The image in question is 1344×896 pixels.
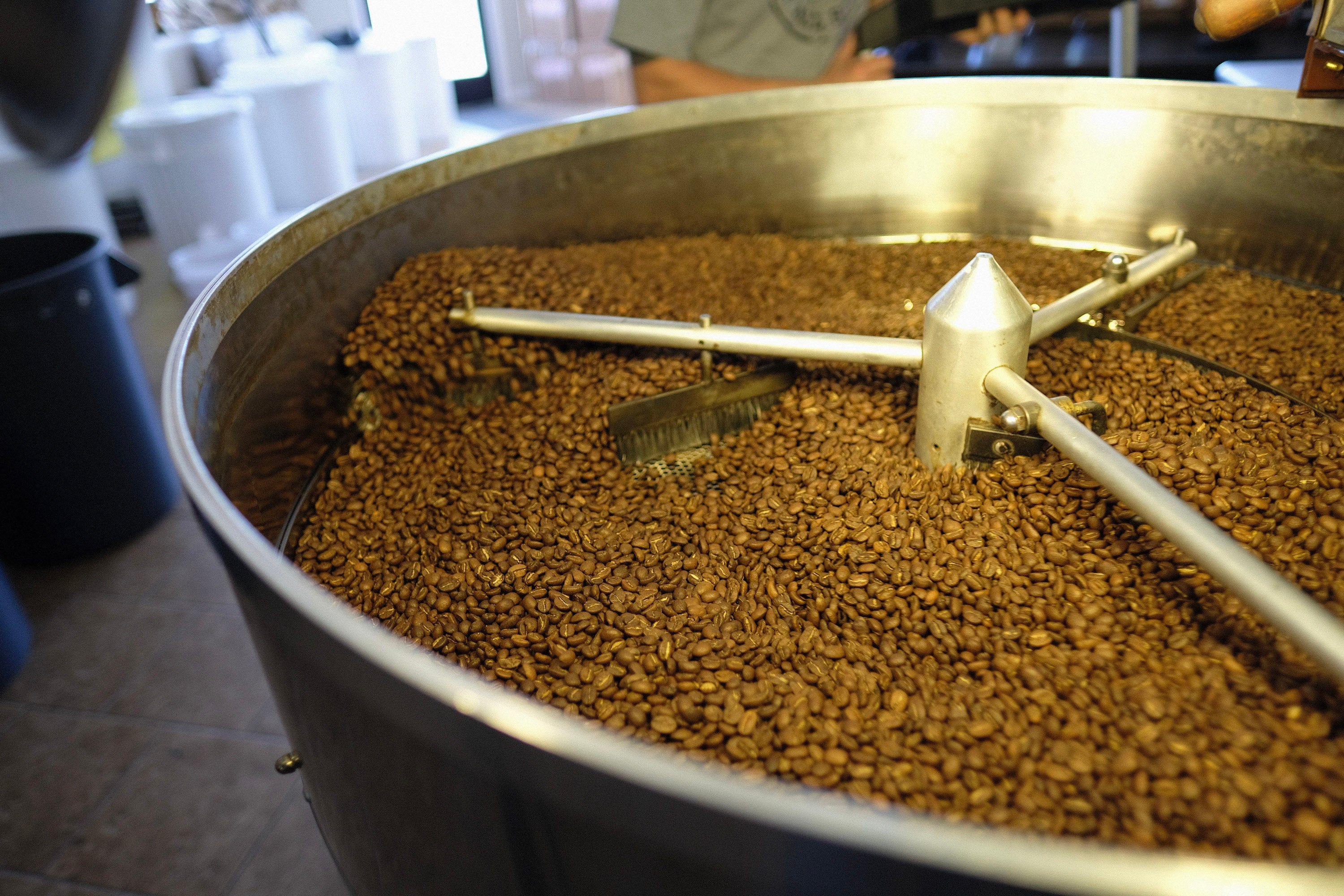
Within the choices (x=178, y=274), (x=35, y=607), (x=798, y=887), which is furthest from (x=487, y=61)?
(x=798, y=887)

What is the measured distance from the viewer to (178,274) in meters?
3.62

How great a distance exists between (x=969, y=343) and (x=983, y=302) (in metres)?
0.05

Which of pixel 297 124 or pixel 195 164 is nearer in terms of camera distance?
pixel 195 164

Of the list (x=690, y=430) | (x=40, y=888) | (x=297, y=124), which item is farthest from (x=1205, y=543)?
(x=297, y=124)

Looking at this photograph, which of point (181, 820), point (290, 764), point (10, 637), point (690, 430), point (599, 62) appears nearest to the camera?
point (290, 764)

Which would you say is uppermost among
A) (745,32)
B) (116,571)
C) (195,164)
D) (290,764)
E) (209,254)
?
(745,32)

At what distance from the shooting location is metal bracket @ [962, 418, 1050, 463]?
1.06 m

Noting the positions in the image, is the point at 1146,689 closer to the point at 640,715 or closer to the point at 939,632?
the point at 939,632

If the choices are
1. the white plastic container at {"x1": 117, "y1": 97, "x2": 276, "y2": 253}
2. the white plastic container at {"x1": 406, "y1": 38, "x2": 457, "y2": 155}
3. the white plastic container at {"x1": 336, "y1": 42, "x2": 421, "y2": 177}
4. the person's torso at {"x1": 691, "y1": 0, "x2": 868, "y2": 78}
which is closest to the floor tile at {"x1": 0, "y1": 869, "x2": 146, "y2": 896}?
the person's torso at {"x1": 691, "y1": 0, "x2": 868, "y2": 78}

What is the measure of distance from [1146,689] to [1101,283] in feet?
2.39

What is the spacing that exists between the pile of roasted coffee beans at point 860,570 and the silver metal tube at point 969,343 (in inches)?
3.0

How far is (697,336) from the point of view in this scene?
4.05 feet

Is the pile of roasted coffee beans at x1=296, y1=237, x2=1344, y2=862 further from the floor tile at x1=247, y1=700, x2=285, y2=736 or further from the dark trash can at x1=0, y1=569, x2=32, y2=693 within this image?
the dark trash can at x1=0, y1=569, x2=32, y2=693

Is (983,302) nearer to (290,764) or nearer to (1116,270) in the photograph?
(1116,270)
